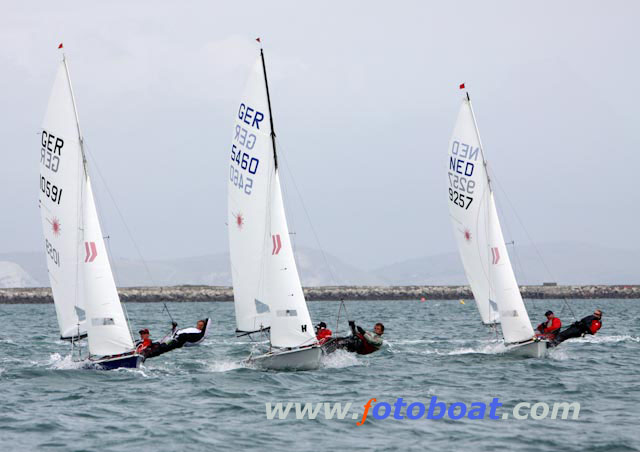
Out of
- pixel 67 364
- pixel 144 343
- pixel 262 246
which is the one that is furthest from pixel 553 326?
pixel 67 364

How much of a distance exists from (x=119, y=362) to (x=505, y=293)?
11.9 m

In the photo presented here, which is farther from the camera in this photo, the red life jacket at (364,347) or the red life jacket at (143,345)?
the red life jacket at (364,347)

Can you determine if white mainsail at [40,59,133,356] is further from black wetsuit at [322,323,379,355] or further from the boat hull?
black wetsuit at [322,323,379,355]

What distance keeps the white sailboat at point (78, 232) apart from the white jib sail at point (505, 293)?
11.2 meters

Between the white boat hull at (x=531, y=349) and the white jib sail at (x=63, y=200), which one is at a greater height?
the white jib sail at (x=63, y=200)

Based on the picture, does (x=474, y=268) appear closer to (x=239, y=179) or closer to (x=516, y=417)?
(x=239, y=179)

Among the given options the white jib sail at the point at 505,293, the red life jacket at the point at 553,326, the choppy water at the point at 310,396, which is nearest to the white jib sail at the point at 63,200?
the choppy water at the point at 310,396

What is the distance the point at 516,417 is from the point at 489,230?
38.2 ft

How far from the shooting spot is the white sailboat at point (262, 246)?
25781 millimetres

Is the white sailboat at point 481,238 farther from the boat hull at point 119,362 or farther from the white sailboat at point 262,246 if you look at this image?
the boat hull at point 119,362

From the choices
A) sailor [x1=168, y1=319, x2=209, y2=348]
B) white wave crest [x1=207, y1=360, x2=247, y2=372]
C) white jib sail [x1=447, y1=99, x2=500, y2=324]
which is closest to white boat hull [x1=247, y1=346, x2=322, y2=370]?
white wave crest [x1=207, y1=360, x2=247, y2=372]

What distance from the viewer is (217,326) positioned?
161ft

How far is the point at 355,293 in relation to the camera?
106688mm

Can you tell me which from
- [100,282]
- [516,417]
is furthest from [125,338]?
[516,417]
